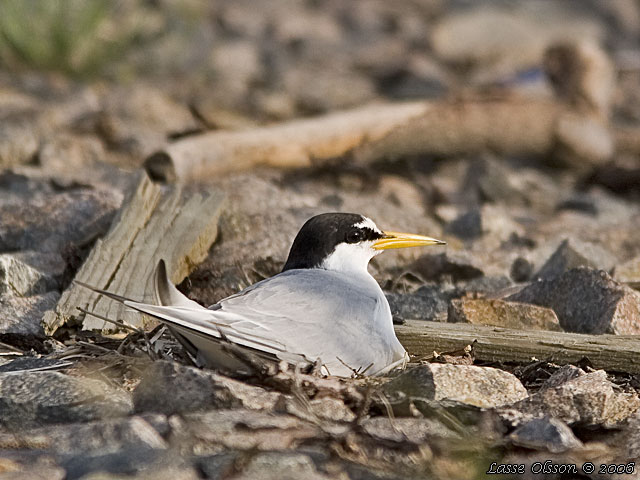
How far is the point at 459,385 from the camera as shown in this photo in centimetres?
312

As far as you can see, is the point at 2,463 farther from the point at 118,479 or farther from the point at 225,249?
the point at 225,249

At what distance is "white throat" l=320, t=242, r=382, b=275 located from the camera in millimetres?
4039

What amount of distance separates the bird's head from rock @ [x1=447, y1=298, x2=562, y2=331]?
318 mm

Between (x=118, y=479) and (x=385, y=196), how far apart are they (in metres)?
4.73

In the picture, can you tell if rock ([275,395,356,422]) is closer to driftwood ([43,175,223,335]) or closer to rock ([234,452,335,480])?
rock ([234,452,335,480])

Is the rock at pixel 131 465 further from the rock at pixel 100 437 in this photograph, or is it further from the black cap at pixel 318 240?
the black cap at pixel 318 240

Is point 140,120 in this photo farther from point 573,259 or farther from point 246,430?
point 246,430

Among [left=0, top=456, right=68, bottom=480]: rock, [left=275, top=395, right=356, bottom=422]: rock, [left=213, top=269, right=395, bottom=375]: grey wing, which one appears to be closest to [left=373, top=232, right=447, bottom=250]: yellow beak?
[left=213, top=269, right=395, bottom=375]: grey wing

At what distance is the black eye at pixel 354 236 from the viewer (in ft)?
13.4

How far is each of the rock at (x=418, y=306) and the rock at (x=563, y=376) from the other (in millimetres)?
766

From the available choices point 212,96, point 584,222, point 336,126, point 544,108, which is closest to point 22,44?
point 212,96

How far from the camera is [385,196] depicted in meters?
6.90

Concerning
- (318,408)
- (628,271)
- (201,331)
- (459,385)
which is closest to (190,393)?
(201,331)

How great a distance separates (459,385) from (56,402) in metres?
1.11
